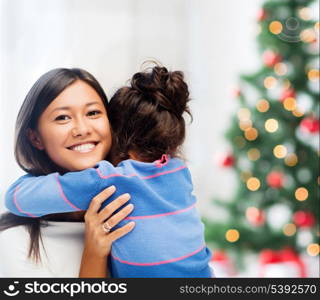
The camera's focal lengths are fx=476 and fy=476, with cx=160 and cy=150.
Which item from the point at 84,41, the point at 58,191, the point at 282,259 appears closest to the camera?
the point at 58,191

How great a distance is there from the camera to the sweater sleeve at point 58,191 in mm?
820

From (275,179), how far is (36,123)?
1320 mm

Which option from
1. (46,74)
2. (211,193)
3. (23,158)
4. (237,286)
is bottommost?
(211,193)

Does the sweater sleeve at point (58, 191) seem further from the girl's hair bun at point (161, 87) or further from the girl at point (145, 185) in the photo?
the girl's hair bun at point (161, 87)

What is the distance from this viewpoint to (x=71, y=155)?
0.88 meters

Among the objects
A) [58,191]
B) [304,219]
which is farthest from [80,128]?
[304,219]

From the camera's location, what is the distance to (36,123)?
887 mm

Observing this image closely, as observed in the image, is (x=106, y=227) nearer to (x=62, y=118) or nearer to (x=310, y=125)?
(x=62, y=118)

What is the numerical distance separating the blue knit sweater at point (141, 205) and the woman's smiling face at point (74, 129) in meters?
0.04

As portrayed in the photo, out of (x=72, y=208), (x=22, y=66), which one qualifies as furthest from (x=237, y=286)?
(x=22, y=66)

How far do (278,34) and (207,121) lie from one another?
51 centimetres

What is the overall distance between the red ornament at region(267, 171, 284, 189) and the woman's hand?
4.07 feet

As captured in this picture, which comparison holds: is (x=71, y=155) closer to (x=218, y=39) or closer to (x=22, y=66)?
(x=22, y=66)

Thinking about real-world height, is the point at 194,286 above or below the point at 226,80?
below
